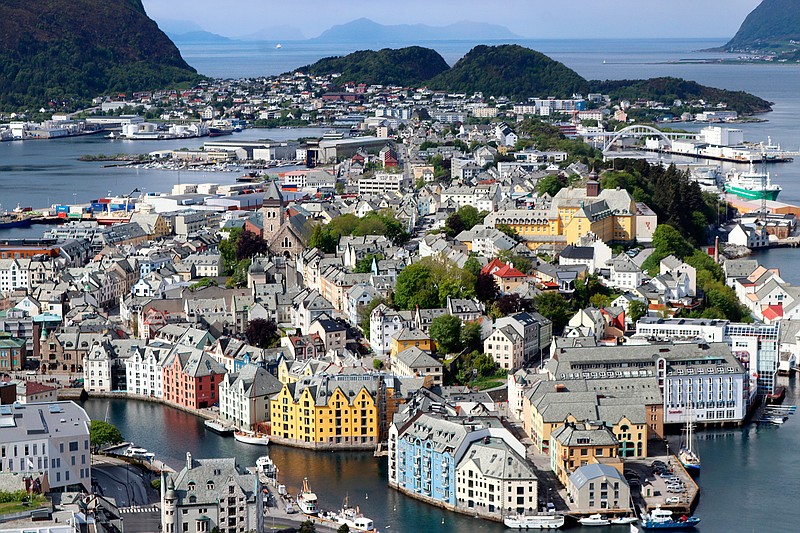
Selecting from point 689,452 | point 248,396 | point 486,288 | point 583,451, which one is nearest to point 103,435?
point 248,396

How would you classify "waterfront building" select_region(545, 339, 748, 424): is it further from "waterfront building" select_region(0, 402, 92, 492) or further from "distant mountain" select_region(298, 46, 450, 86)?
"distant mountain" select_region(298, 46, 450, 86)

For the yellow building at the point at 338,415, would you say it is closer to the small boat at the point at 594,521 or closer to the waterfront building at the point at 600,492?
the waterfront building at the point at 600,492

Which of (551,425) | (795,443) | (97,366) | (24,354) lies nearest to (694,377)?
(795,443)

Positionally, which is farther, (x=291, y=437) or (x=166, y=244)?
(x=166, y=244)

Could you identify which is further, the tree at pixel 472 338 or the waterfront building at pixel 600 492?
the tree at pixel 472 338

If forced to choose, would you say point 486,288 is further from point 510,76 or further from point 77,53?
point 77,53

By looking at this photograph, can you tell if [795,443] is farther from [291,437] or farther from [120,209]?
[120,209]

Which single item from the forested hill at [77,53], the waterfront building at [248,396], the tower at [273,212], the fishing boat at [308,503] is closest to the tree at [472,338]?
the waterfront building at [248,396]
